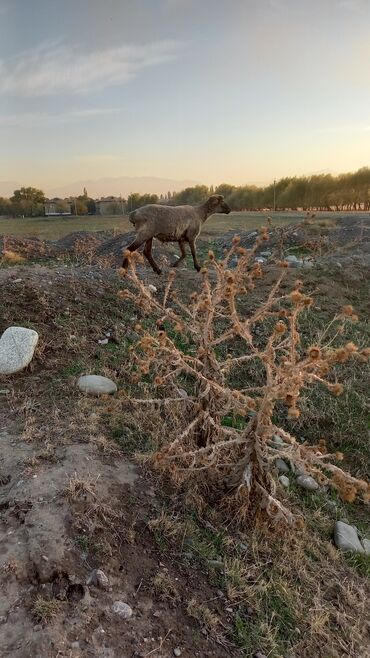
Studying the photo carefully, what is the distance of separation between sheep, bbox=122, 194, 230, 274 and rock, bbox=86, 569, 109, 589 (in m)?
4.86

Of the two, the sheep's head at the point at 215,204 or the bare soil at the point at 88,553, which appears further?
the sheep's head at the point at 215,204

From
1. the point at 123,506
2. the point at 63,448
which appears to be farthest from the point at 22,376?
the point at 123,506

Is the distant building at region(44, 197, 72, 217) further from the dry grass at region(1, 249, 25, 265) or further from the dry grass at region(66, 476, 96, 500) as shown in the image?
the dry grass at region(66, 476, 96, 500)

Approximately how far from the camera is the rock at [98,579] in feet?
8.42

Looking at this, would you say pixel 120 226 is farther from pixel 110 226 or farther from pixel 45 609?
pixel 45 609

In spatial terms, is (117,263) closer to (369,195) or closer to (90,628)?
(90,628)

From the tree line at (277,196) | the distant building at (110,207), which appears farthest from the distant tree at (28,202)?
the distant building at (110,207)

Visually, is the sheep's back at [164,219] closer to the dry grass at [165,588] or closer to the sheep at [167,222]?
the sheep at [167,222]

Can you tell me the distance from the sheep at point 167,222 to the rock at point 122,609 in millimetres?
5027

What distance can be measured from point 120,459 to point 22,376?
66.5 inches

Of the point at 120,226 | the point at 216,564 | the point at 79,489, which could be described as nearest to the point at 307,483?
the point at 216,564

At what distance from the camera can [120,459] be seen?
3688 mm

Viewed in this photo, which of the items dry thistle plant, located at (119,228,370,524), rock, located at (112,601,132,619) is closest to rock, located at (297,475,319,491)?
dry thistle plant, located at (119,228,370,524)

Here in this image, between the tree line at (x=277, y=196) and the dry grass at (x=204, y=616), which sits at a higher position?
the tree line at (x=277, y=196)
